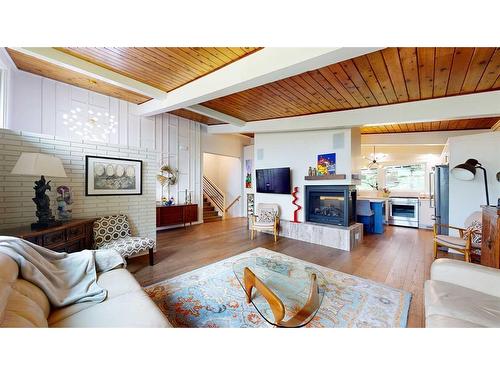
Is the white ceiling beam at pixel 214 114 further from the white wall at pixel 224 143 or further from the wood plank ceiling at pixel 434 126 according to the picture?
the wood plank ceiling at pixel 434 126

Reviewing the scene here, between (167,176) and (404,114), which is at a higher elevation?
(404,114)

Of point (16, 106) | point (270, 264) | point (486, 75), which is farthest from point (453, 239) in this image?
point (16, 106)

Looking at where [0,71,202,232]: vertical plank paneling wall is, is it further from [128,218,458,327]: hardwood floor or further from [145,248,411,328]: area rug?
[145,248,411,328]: area rug

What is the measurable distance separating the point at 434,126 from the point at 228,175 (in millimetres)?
6580

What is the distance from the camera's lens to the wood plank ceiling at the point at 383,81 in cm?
205

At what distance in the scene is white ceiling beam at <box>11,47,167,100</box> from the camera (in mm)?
2215

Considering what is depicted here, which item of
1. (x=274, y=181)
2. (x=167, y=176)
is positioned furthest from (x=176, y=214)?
(x=274, y=181)

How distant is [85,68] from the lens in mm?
2508

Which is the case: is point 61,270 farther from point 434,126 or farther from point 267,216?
point 434,126

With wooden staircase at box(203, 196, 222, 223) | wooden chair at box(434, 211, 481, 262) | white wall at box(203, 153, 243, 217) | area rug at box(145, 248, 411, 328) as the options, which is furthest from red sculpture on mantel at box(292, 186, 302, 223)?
white wall at box(203, 153, 243, 217)

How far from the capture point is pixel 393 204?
5.86m
